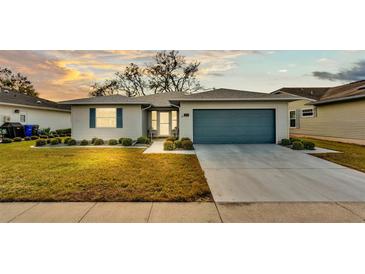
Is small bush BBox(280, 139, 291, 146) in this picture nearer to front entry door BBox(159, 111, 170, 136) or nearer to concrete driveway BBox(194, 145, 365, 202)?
concrete driveway BBox(194, 145, 365, 202)

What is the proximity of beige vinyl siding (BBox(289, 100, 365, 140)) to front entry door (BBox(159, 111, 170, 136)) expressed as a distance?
983 centimetres

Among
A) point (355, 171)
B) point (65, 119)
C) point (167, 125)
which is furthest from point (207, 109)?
point (65, 119)

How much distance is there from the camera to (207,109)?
39.9 feet

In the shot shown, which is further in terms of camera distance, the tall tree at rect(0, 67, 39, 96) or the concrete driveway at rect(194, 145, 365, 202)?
the tall tree at rect(0, 67, 39, 96)

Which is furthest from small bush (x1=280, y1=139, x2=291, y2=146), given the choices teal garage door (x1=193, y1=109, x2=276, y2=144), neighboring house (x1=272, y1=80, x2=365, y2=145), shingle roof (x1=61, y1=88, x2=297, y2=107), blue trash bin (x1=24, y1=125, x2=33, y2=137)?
blue trash bin (x1=24, y1=125, x2=33, y2=137)

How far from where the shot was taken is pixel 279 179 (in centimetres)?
568

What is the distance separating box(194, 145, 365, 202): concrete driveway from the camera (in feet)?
14.7

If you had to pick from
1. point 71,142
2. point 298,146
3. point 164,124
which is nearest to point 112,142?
point 71,142

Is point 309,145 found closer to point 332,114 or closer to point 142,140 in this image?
point 332,114

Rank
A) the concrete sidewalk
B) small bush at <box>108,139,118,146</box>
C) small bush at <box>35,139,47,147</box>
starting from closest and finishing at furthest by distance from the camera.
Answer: the concrete sidewalk, small bush at <box>35,139,47,147</box>, small bush at <box>108,139,118,146</box>

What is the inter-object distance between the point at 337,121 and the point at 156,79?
16738 mm

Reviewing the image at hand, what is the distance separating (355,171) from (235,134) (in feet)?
20.1
